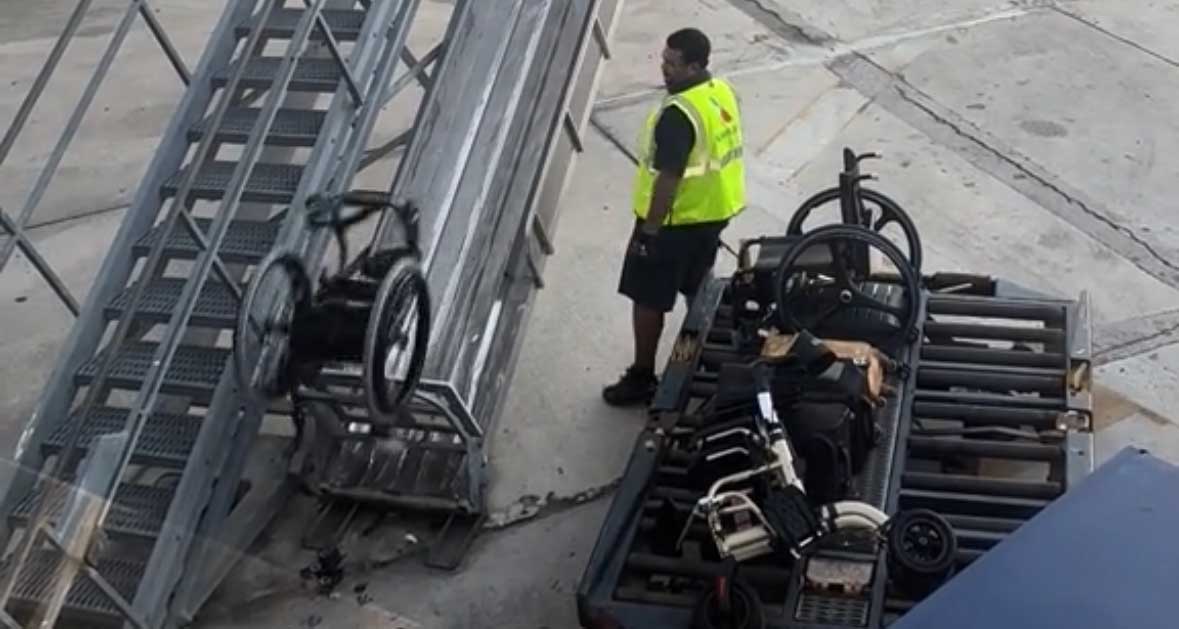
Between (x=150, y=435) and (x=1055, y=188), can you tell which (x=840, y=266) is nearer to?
(x=150, y=435)

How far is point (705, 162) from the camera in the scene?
7.12 meters

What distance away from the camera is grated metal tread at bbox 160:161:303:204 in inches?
271

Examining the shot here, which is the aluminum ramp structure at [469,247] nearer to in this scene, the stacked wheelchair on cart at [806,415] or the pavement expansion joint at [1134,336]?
the stacked wheelchair on cart at [806,415]

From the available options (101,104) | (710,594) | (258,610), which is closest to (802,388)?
(710,594)

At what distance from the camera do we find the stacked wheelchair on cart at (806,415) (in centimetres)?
566

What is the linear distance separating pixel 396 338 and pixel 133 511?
4.36ft

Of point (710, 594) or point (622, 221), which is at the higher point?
point (622, 221)

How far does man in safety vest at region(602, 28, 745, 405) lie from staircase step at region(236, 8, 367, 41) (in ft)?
4.97

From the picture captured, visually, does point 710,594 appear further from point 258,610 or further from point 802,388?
point 258,610

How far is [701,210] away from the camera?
725 centimetres

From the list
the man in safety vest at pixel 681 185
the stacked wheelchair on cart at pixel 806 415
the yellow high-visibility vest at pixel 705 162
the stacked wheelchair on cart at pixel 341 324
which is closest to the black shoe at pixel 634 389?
the man in safety vest at pixel 681 185

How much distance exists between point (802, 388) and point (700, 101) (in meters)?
1.54

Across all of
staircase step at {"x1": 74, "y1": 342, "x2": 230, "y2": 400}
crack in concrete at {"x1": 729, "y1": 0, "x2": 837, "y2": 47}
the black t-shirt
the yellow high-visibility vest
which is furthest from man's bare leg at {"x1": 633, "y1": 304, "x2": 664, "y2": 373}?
crack in concrete at {"x1": 729, "y1": 0, "x2": 837, "y2": 47}

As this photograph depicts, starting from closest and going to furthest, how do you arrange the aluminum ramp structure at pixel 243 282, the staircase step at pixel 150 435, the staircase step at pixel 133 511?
the aluminum ramp structure at pixel 243 282, the staircase step at pixel 133 511, the staircase step at pixel 150 435
